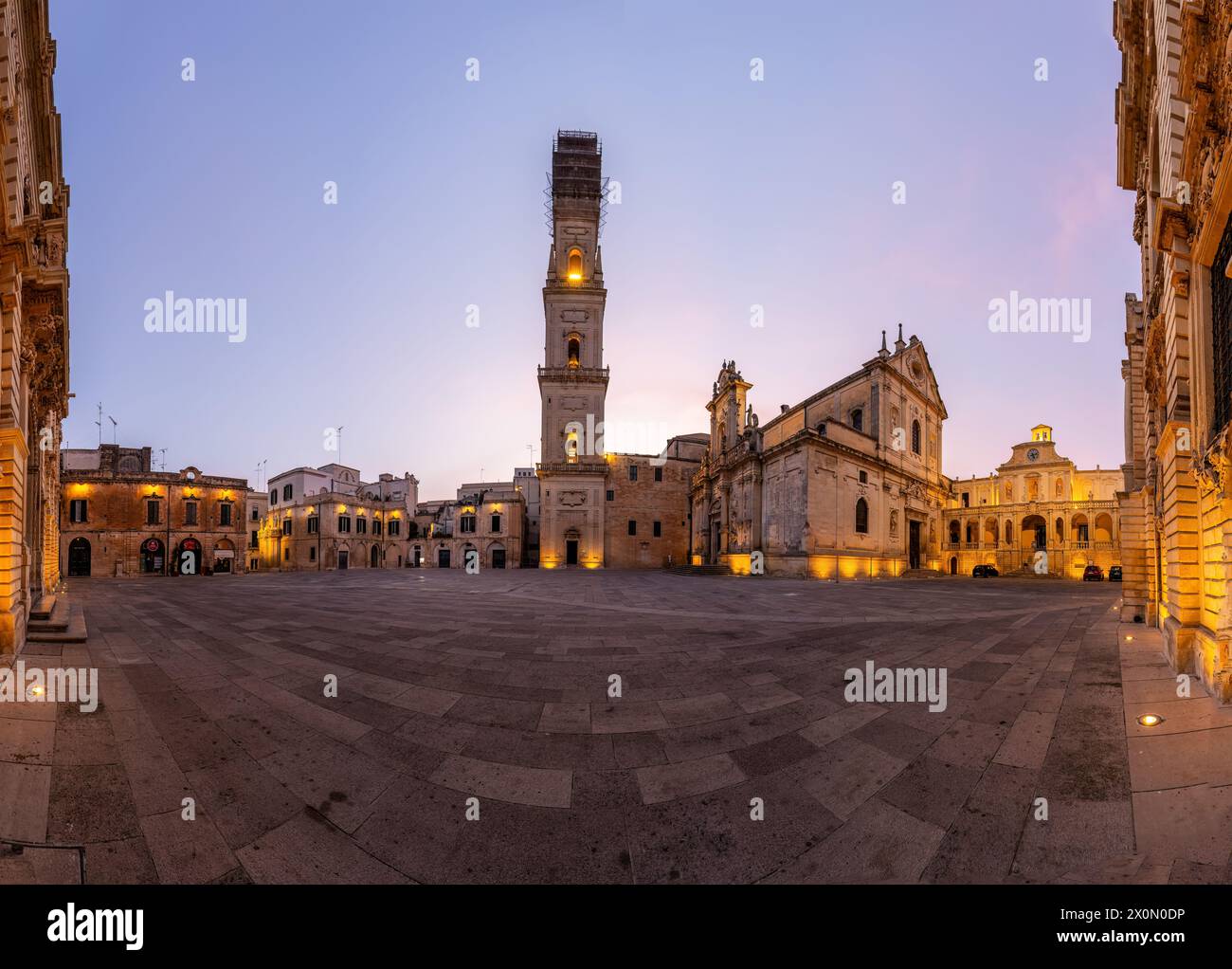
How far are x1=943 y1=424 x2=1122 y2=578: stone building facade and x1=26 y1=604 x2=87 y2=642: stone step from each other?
57.1m

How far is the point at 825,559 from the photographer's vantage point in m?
30.7

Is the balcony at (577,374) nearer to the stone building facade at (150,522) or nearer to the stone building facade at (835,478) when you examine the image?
the stone building facade at (835,478)

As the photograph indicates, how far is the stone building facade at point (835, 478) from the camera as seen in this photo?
1216 inches

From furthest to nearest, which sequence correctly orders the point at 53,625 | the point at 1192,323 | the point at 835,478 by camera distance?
the point at 835,478, the point at 53,625, the point at 1192,323

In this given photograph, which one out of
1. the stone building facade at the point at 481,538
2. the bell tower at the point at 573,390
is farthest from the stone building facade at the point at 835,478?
the stone building facade at the point at 481,538

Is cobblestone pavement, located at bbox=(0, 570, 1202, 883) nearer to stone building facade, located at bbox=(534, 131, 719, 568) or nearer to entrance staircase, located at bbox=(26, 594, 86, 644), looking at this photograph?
entrance staircase, located at bbox=(26, 594, 86, 644)

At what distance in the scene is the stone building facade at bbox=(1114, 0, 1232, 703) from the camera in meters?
6.15

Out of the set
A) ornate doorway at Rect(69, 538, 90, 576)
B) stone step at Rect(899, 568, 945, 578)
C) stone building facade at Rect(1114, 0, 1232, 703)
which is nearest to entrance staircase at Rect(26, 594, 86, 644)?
stone building facade at Rect(1114, 0, 1232, 703)

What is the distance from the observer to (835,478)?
104 ft

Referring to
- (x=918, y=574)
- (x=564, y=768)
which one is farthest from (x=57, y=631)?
(x=918, y=574)

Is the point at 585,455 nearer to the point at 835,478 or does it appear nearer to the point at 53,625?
the point at 835,478

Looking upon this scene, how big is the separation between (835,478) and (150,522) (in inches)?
2008
